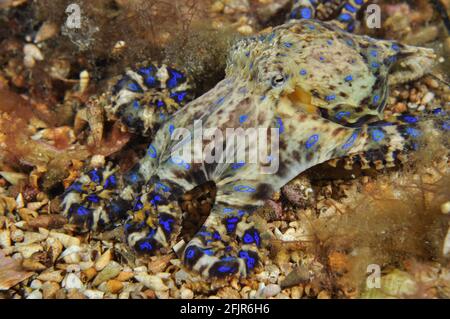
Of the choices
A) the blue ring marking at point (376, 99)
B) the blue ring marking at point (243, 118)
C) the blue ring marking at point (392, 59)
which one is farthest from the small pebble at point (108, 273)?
the blue ring marking at point (392, 59)

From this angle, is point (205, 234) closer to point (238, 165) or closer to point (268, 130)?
point (238, 165)

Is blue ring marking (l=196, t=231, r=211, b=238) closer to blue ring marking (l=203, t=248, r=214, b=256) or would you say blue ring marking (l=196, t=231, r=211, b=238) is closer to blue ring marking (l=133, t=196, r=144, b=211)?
blue ring marking (l=203, t=248, r=214, b=256)

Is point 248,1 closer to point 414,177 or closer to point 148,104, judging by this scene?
point 148,104

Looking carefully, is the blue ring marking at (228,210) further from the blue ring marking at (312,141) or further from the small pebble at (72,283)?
the small pebble at (72,283)

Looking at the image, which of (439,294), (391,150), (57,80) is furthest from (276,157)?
(57,80)

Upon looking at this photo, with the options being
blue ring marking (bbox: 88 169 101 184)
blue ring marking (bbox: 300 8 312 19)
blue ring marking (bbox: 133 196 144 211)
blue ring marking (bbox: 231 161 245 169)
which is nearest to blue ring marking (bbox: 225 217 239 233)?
→ blue ring marking (bbox: 231 161 245 169)

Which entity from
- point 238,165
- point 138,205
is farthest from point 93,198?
Answer: point 238,165
